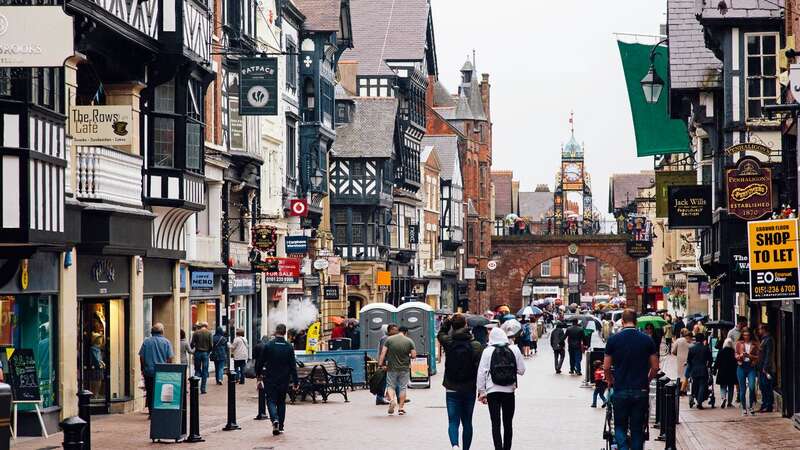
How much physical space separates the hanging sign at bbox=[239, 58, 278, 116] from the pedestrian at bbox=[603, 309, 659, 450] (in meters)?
21.0

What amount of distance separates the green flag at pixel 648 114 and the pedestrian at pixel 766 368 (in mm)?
12199

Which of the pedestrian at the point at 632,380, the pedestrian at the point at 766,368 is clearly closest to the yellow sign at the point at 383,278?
the pedestrian at the point at 766,368

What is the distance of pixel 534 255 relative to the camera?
106 meters

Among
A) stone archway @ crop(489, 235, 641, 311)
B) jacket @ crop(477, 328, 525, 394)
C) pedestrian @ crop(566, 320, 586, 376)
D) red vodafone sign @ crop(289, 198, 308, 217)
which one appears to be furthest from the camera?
stone archway @ crop(489, 235, 641, 311)

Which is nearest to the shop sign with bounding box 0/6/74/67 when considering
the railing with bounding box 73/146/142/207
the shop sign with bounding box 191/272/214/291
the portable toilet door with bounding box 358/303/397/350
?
the railing with bounding box 73/146/142/207

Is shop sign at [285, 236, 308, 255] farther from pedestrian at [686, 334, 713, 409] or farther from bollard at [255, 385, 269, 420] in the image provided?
bollard at [255, 385, 269, 420]

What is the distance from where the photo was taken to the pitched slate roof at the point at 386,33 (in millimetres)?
75625

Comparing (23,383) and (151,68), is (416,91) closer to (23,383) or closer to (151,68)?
(151,68)

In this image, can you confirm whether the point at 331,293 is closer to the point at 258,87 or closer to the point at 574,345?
the point at 574,345

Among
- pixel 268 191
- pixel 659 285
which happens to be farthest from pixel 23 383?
pixel 659 285

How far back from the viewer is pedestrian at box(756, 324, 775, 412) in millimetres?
25812

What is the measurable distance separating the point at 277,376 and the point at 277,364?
0.57 ft

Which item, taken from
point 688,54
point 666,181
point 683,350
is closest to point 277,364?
point 683,350

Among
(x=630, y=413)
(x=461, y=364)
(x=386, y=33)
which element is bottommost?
(x=630, y=413)
